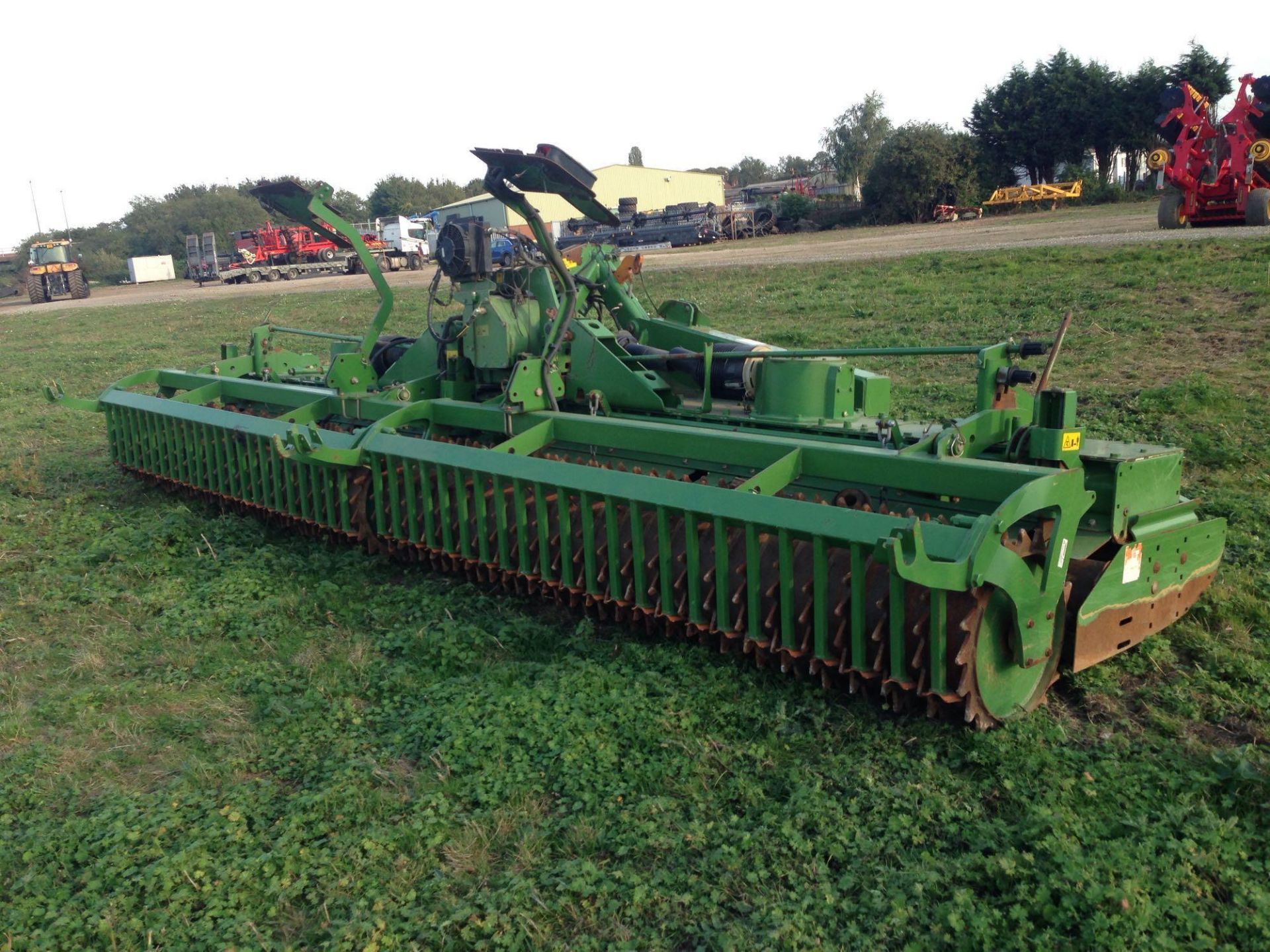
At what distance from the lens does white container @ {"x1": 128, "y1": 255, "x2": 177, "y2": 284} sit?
5488 centimetres

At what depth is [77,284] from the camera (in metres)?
42.8

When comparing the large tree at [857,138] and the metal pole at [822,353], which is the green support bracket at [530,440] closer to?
the metal pole at [822,353]

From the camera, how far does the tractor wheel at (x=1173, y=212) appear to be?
1845 centimetres

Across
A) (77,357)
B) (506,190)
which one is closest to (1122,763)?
(506,190)

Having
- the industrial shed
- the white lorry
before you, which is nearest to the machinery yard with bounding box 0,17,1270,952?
the white lorry

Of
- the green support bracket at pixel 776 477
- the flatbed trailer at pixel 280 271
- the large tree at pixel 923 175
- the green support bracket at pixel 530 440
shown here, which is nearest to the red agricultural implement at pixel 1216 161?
the green support bracket at pixel 530 440

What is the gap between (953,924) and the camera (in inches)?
113

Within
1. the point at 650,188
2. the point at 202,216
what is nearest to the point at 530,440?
the point at 650,188

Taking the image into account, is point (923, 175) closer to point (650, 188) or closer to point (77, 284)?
point (650, 188)

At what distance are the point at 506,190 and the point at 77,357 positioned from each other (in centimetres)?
1575

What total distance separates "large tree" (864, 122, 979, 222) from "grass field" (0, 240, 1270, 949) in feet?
108

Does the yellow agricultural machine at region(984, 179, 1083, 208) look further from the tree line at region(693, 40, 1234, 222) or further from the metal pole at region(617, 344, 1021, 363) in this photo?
the metal pole at region(617, 344, 1021, 363)

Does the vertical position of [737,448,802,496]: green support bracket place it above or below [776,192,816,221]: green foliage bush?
below

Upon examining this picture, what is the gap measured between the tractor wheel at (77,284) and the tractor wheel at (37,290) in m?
0.90
